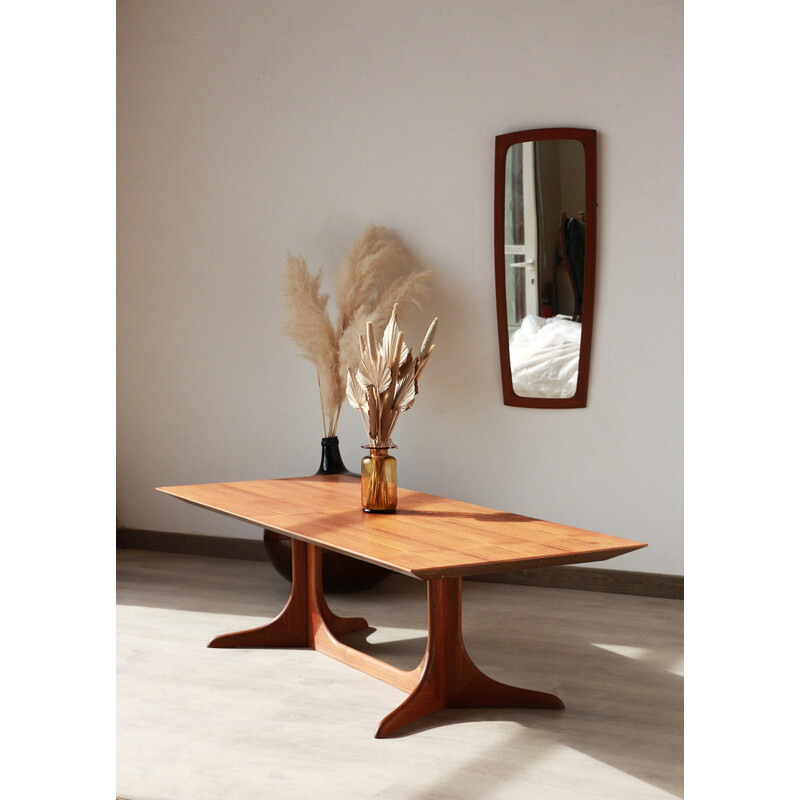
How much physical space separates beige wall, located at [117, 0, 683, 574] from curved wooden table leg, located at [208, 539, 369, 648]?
114 cm

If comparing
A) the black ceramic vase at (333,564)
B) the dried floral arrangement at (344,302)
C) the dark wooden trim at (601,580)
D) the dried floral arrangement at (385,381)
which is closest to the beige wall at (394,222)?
the dark wooden trim at (601,580)

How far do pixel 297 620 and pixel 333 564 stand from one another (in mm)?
685

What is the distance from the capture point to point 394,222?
429 cm

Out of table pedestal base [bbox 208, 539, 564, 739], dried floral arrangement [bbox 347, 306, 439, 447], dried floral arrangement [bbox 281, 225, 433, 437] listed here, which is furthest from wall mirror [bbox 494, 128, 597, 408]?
table pedestal base [bbox 208, 539, 564, 739]

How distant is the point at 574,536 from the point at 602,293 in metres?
1.75

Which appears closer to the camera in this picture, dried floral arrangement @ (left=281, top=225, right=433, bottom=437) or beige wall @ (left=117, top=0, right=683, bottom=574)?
beige wall @ (left=117, top=0, right=683, bottom=574)

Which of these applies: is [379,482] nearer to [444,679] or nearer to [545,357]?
[444,679]

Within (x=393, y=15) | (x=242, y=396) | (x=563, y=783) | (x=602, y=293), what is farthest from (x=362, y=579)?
(x=393, y=15)

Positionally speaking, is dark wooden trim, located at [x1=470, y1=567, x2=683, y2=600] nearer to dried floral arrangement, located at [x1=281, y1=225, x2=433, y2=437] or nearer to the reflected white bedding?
the reflected white bedding

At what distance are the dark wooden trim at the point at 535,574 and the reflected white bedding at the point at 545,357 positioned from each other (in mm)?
801

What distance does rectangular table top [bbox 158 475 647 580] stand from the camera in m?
2.10

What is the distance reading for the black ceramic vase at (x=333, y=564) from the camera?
3917 millimetres
